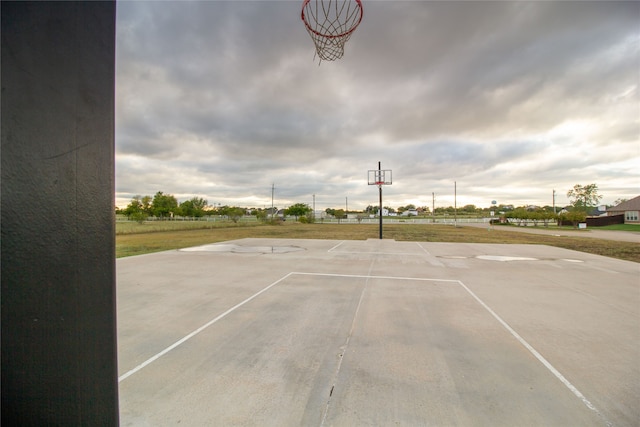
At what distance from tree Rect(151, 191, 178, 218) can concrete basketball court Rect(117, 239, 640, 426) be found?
184ft

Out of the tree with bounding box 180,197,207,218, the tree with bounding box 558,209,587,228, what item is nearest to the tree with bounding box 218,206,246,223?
the tree with bounding box 180,197,207,218

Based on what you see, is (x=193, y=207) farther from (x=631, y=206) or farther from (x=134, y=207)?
(x=631, y=206)

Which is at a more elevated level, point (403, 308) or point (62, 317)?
point (62, 317)

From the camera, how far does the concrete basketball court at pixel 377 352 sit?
7.90 ft

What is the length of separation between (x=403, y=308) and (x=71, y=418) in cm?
487

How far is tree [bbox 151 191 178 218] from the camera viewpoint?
180 feet

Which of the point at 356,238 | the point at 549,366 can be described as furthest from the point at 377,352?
the point at 356,238

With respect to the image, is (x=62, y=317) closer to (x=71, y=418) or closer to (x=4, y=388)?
(x=4, y=388)

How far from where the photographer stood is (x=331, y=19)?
569 centimetres

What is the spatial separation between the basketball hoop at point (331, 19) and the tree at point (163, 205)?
5910 centimetres

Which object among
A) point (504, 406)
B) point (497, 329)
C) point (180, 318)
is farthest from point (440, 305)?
point (180, 318)

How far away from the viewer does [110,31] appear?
87 cm

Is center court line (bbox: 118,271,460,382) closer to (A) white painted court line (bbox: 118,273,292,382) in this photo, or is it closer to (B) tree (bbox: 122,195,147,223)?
(A) white painted court line (bbox: 118,273,292,382)

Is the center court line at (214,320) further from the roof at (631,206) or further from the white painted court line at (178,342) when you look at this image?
the roof at (631,206)
